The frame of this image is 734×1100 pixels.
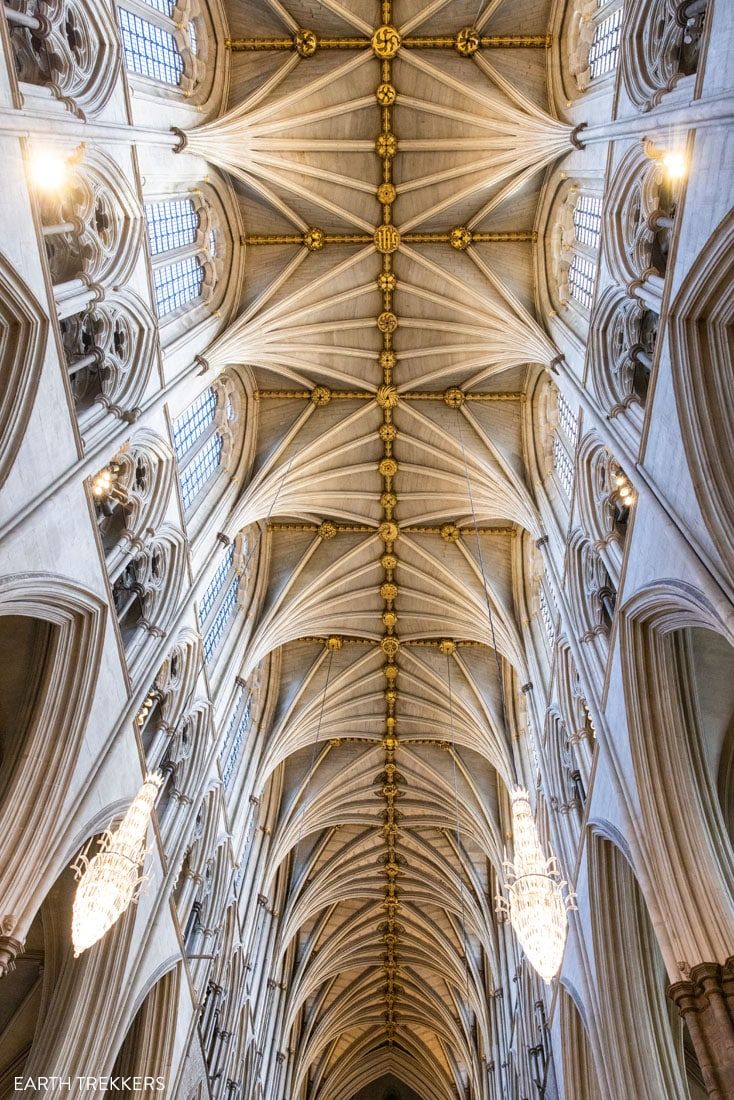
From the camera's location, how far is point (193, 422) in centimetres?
1828

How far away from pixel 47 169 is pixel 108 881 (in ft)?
28.3

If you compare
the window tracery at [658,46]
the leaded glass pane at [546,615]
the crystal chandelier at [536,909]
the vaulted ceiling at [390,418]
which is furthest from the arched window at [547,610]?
the window tracery at [658,46]

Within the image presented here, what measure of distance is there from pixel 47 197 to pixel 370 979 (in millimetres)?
34556

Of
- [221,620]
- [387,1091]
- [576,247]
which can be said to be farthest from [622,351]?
[387,1091]

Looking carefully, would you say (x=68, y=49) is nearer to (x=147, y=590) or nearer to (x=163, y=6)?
(x=163, y=6)

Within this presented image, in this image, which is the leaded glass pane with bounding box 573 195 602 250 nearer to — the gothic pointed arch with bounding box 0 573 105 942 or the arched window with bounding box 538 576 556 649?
the arched window with bounding box 538 576 556 649

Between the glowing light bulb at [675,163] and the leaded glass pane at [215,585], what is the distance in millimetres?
11954

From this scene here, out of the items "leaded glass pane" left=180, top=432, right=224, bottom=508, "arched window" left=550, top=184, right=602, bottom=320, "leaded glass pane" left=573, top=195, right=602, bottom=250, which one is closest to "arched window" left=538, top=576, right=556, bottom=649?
"arched window" left=550, top=184, right=602, bottom=320

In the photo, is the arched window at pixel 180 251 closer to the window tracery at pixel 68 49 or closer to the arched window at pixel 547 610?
the window tracery at pixel 68 49

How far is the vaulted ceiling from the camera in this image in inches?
707

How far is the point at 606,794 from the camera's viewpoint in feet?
41.6

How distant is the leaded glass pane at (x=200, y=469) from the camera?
17.6 metres

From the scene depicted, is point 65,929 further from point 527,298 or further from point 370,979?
point 370,979

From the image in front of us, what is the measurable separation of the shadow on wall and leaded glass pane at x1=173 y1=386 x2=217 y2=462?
1400 inches
